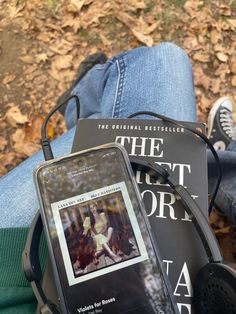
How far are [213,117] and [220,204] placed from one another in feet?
1.70

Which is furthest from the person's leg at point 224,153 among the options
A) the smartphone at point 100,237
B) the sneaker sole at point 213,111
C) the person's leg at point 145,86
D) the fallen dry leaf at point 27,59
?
the fallen dry leaf at point 27,59

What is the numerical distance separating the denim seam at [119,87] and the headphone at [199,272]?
261 millimetres

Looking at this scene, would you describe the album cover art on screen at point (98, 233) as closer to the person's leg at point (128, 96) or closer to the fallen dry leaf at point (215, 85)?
the person's leg at point (128, 96)

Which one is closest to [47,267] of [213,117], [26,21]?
[213,117]

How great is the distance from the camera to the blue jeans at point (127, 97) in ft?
2.61

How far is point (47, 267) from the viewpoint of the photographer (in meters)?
0.60

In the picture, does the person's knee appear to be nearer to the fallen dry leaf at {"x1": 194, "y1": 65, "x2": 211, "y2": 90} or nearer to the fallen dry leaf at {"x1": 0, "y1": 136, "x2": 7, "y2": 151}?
the fallen dry leaf at {"x1": 194, "y1": 65, "x2": 211, "y2": 90}

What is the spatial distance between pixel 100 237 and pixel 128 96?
42 centimetres

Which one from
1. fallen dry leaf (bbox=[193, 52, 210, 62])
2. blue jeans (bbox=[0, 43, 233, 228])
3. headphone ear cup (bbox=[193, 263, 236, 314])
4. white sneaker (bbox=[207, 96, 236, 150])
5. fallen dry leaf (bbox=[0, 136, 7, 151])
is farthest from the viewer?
fallen dry leaf (bbox=[193, 52, 210, 62])

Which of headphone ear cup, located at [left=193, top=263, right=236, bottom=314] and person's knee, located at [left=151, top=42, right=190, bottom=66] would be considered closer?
headphone ear cup, located at [left=193, top=263, right=236, bottom=314]

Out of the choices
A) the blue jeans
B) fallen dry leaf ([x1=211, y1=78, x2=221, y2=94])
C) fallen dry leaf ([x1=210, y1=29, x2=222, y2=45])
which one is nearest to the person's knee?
the blue jeans

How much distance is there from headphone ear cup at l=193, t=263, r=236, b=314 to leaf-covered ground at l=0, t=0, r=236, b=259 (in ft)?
3.23

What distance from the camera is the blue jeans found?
2.61ft

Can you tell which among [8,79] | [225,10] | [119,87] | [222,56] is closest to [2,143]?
[8,79]
